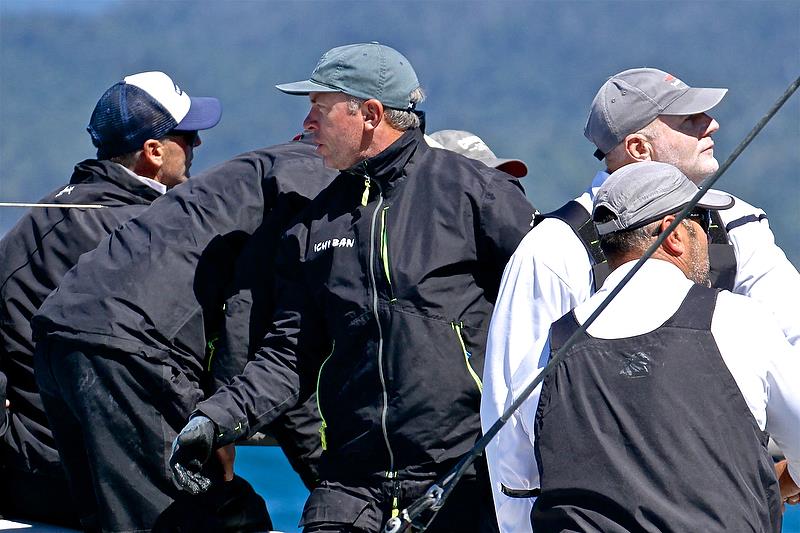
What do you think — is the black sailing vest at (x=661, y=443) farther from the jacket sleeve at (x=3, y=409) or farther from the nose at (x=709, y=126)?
the jacket sleeve at (x=3, y=409)

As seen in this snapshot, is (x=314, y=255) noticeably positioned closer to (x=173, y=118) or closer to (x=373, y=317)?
(x=373, y=317)

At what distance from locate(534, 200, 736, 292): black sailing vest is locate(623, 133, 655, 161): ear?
215 millimetres

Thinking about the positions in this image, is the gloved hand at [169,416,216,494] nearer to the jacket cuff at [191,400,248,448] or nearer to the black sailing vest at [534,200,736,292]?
the jacket cuff at [191,400,248,448]

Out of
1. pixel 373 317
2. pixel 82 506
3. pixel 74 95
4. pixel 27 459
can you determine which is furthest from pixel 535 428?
pixel 74 95

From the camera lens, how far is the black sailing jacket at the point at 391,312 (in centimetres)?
290

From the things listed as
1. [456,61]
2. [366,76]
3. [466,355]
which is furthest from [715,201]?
[456,61]

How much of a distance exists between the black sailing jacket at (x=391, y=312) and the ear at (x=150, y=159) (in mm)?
824

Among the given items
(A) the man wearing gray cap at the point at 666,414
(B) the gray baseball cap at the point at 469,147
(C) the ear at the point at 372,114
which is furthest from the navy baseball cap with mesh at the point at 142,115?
(A) the man wearing gray cap at the point at 666,414

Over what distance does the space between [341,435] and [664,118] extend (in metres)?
0.99

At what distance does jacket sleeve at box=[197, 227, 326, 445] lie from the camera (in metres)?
3.05

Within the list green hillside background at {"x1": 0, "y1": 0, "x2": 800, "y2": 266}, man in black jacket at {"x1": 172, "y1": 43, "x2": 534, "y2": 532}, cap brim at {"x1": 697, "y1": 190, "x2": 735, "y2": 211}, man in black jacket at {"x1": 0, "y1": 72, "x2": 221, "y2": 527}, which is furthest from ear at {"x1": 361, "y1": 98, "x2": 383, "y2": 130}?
green hillside background at {"x1": 0, "y1": 0, "x2": 800, "y2": 266}

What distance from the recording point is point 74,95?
24.0 meters

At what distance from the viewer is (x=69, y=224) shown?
3.82 metres

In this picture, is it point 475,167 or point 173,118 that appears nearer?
point 475,167
